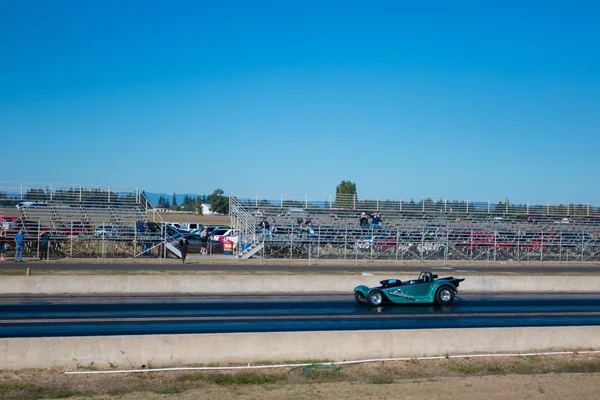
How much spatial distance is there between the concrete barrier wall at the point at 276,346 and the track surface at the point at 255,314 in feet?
8.68

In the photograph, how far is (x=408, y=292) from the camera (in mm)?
22719

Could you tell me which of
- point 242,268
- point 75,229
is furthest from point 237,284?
point 75,229

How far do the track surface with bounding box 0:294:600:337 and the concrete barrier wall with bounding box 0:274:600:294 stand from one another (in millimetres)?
1141

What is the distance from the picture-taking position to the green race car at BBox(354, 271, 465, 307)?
22.4 metres

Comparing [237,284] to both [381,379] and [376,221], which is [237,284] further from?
[376,221]

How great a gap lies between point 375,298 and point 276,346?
28.6 ft

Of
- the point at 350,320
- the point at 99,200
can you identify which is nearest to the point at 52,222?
the point at 99,200

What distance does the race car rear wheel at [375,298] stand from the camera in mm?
22234

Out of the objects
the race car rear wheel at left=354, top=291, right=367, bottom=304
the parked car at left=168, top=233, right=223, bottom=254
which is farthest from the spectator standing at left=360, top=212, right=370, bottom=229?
the race car rear wheel at left=354, top=291, right=367, bottom=304

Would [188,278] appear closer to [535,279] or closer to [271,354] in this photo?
[271,354]

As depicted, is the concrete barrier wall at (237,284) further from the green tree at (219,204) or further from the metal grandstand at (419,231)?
the green tree at (219,204)

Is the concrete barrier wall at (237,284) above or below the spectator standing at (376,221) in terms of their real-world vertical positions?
below

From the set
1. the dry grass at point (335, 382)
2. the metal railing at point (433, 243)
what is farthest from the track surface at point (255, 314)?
the metal railing at point (433, 243)

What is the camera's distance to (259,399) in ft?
37.6
